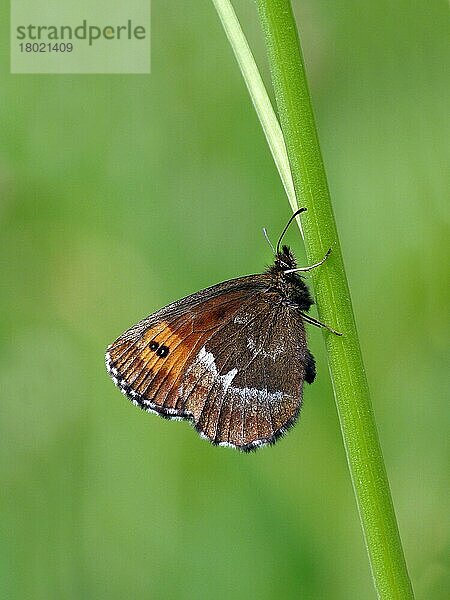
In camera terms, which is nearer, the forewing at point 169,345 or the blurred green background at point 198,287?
the forewing at point 169,345

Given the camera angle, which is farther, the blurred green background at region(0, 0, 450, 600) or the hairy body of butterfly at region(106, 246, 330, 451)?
the blurred green background at region(0, 0, 450, 600)

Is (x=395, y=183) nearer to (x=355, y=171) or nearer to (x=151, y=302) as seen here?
(x=355, y=171)

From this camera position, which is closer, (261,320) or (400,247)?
(261,320)

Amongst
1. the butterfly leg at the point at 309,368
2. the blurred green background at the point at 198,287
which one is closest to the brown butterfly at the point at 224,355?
the butterfly leg at the point at 309,368

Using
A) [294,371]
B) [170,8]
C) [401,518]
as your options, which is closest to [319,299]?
[294,371]

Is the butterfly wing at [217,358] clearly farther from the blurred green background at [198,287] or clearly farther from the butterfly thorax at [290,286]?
the blurred green background at [198,287]

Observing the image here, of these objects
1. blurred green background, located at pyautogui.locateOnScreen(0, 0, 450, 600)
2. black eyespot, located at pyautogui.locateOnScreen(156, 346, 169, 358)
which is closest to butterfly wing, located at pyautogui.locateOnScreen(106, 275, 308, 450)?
black eyespot, located at pyautogui.locateOnScreen(156, 346, 169, 358)

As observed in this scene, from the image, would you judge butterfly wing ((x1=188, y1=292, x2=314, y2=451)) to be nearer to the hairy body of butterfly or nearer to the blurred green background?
the hairy body of butterfly
